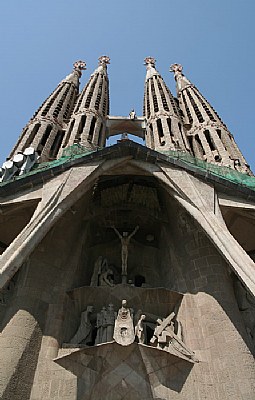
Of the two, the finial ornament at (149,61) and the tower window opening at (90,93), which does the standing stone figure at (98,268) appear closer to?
the tower window opening at (90,93)

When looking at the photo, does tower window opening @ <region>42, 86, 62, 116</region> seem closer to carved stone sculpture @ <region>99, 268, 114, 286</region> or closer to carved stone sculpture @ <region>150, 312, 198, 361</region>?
carved stone sculpture @ <region>99, 268, 114, 286</region>

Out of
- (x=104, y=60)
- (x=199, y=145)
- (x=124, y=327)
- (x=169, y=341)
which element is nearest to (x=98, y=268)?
(x=124, y=327)

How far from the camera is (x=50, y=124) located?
64.1 feet

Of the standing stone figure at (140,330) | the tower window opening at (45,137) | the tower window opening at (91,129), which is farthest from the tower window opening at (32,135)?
the standing stone figure at (140,330)

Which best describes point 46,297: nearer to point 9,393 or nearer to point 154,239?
point 9,393

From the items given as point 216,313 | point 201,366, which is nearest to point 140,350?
point 201,366

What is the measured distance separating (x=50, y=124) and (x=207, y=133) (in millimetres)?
7196

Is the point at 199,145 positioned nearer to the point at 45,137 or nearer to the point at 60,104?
the point at 45,137

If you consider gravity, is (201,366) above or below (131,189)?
below

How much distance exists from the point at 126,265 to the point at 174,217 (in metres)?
1.93

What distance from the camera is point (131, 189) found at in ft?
40.1

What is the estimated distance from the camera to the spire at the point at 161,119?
717 inches

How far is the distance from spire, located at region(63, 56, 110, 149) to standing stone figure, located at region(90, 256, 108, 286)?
690cm

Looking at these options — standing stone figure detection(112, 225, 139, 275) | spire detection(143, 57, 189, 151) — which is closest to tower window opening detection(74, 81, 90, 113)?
spire detection(143, 57, 189, 151)
